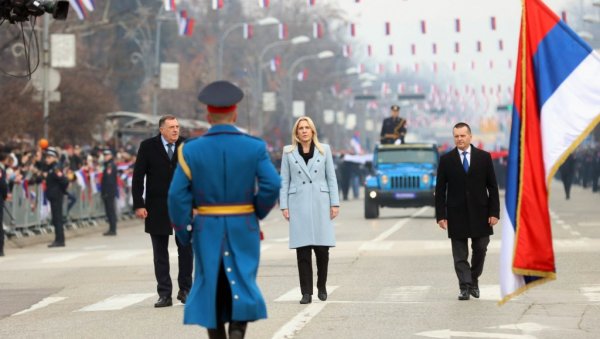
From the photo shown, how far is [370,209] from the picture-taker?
39.2 meters

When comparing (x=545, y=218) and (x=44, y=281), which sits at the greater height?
(x=545, y=218)

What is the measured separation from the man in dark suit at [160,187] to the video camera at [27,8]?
220 inches

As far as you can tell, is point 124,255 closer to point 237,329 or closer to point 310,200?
point 310,200

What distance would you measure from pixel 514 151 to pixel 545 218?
469 mm

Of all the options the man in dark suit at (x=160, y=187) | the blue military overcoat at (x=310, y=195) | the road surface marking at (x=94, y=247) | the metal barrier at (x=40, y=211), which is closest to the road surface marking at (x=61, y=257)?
the road surface marking at (x=94, y=247)

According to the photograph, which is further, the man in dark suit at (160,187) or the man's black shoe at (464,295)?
the man's black shoe at (464,295)

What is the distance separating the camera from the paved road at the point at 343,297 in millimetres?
13055

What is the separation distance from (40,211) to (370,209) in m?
9.81

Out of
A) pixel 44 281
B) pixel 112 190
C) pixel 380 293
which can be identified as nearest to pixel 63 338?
pixel 380 293

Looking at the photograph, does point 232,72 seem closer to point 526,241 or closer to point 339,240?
point 339,240

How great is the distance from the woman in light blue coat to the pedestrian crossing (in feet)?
1.44

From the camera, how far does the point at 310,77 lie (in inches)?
4811

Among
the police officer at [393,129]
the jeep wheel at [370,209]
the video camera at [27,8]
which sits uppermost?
the video camera at [27,8]

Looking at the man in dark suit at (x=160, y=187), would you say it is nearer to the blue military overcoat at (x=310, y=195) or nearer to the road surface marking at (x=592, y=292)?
the blue military overcoat at (x=310, y=195)
